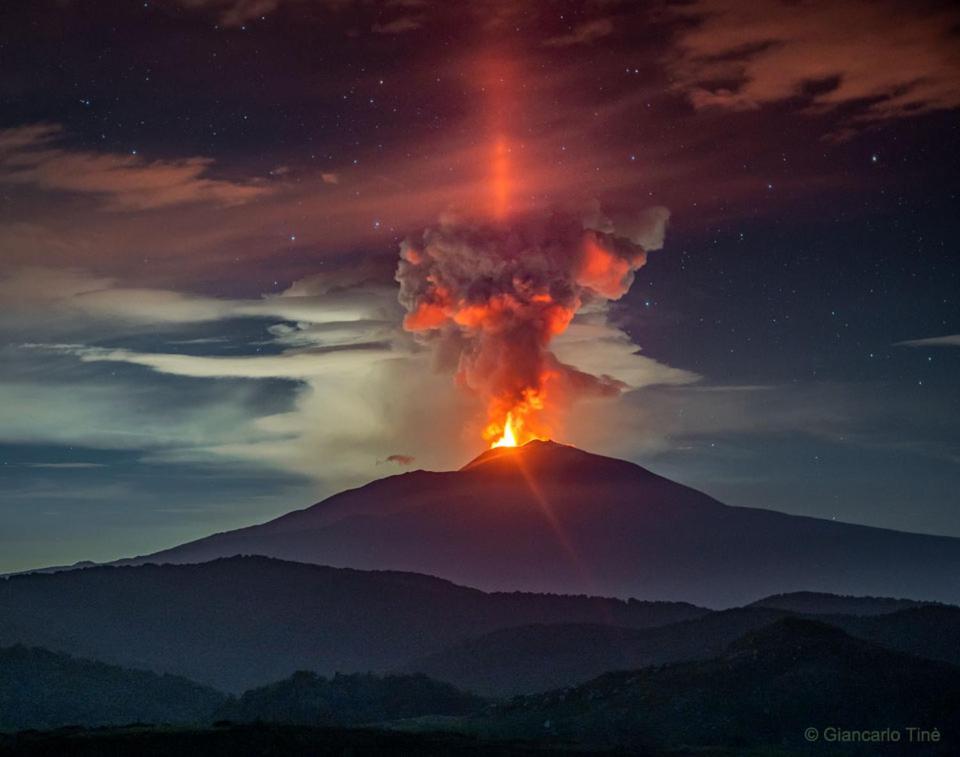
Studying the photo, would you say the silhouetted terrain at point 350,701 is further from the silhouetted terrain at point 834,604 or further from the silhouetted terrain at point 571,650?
the silhouetted terrain at point 834,604

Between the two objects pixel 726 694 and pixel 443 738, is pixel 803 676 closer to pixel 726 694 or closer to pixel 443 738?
pixel 726 694

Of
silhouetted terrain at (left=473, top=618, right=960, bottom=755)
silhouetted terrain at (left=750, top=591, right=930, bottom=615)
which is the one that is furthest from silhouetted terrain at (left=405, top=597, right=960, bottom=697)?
silhouetted terrain at (left=473, top=618, right=960, bottom=755)

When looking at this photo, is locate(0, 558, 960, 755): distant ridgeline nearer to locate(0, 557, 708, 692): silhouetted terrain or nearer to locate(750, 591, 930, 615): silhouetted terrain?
locate(0, 557, 708, 692): silhouetted terrain

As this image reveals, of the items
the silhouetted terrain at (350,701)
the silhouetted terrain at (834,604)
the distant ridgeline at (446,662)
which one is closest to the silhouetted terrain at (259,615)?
the distant ridgeline at (446,662)

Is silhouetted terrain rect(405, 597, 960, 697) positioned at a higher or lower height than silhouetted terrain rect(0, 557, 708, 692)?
lower

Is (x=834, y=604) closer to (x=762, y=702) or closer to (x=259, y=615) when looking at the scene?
(x=259, y=615)

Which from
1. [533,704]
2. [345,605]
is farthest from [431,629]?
[533,704]
